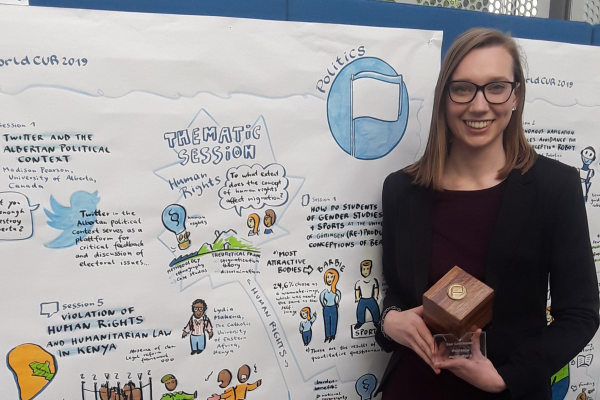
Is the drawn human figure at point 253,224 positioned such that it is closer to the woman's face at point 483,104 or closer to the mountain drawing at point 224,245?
the mountain drawing at point 224,245

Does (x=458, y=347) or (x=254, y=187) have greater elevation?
(x=254, y=187)

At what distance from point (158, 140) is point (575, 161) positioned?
47.5 inches

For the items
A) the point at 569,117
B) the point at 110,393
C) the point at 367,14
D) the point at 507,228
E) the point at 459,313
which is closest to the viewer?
the point at 459,313

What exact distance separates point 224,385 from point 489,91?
2.95ft

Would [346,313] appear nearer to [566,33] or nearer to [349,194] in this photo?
[349,194]

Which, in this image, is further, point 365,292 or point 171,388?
point 365,292

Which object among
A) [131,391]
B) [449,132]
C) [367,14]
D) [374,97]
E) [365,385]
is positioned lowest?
[365,385]

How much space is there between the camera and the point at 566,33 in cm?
124

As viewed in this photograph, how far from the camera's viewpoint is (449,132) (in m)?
0.96

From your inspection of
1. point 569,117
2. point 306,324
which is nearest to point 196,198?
point 306,324

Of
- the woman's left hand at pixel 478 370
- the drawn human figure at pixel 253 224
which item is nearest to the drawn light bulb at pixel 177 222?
the drawn human figure at pixel 253 224

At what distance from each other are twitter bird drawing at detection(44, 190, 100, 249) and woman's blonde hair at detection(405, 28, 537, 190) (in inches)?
28.3

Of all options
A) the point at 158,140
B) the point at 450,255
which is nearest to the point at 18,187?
the point at 158,140

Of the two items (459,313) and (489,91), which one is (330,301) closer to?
(459,313)
